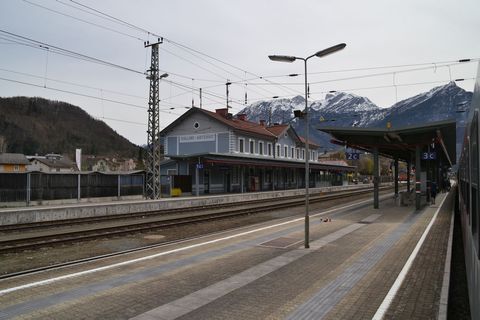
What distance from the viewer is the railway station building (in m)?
38.0

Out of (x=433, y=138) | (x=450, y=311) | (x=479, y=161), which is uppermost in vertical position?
(x=433, y=138)

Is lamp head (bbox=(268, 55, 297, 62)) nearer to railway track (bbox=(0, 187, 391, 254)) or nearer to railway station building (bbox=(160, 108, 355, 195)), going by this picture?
railway track (bbox=(0, 187, 391, 254))

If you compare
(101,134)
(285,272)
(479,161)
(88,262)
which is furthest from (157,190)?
(101,134)

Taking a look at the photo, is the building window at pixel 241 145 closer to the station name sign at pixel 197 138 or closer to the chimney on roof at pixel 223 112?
the station name sign at pixel 197 138

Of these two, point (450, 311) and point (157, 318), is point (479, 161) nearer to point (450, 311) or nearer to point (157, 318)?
point (450, 311)

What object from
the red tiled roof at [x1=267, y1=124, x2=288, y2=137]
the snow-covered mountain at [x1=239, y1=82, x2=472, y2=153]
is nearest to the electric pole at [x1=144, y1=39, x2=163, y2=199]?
the snow-covered mountain at [x1=239, y1=82, x2=472, y2=153]

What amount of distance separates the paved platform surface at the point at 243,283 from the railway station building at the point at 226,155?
24.1 metres

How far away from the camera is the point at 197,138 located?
1885 inches

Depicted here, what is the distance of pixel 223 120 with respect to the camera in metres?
45.3

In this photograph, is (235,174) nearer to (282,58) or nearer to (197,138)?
(197,138)

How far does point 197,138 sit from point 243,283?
1589 inches

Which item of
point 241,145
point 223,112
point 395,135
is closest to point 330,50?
point 395,135

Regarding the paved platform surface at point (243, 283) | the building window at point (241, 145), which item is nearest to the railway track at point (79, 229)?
the paved platform surface at point (243, 283)

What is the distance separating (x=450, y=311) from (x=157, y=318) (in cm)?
539
